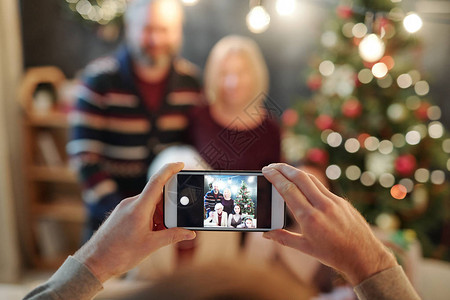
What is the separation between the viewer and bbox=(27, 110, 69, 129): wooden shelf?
225 centimetres

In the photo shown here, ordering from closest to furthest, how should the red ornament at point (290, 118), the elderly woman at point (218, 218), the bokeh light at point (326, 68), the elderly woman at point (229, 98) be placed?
the elderly woman at point (218, 218), the elderly woman at point (229, 98), the bokeh light at point (326, 68), the red ornament at point (290, 118)

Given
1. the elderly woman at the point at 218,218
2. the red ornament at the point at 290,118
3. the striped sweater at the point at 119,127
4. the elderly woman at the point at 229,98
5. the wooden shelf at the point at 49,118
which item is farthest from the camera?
the wooden shelf at the point at 49,118

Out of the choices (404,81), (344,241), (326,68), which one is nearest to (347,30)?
(326,68)

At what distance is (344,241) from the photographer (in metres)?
0.51

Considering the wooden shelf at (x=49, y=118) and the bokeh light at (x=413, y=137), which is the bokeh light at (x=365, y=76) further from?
the wooden shelf at (x=49, y=118)

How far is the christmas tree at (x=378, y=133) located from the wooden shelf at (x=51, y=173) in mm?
1287

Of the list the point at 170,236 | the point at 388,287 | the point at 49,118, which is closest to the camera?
the point at 388,287

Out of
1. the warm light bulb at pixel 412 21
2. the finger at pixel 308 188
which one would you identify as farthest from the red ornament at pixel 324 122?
the finger at pixel 308 188

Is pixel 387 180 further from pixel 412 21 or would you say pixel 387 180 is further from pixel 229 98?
pixel 412 21

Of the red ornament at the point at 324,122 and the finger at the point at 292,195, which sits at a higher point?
the red ornament at the point at 324,122

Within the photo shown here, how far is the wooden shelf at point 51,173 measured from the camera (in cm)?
234

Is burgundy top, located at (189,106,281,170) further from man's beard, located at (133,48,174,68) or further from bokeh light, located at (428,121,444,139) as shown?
bokeh light, located at (428,121,444,139)

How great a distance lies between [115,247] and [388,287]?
0.35m

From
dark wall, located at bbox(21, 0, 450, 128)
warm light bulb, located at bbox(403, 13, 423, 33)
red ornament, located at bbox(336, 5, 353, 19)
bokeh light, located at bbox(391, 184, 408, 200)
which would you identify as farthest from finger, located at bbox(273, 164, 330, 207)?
dark wall, located at bbox(21, 0, 450, 128)
